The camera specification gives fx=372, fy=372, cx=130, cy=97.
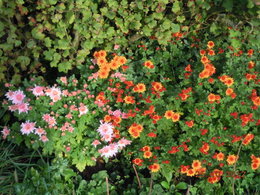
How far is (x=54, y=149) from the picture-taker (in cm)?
283

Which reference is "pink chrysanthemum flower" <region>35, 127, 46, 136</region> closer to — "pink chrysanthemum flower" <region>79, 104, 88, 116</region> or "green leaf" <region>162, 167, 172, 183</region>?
"pink chrysanthemum flower" <region>79, 104, 88, 116</region>

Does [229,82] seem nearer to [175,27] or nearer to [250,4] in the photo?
[250,4]

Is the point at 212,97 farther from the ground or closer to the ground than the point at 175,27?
closer to the ground

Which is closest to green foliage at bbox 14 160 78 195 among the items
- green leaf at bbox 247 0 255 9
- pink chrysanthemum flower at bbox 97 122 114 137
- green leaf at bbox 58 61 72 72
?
pink chrysanthemum flower at bbox 97 122 114 137

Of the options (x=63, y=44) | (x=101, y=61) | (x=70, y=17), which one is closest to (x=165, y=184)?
(x=101, y=61)

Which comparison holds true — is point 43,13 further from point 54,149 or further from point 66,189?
point 66,189

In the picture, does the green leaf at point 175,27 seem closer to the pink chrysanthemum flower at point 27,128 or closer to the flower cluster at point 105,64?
the flower cluster at point 105,64

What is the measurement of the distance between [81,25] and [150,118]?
3.05ft

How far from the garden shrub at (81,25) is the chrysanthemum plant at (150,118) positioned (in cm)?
23

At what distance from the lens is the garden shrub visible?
293cm

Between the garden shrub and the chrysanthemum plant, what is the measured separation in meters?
0.23

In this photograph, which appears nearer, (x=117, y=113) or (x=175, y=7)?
(x=117, y=113)

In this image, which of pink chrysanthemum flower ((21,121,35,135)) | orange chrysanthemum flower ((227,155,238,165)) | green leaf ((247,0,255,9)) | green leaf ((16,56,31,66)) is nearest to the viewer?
green leaf ((247,0,255,9))

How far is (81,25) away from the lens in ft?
9.79
